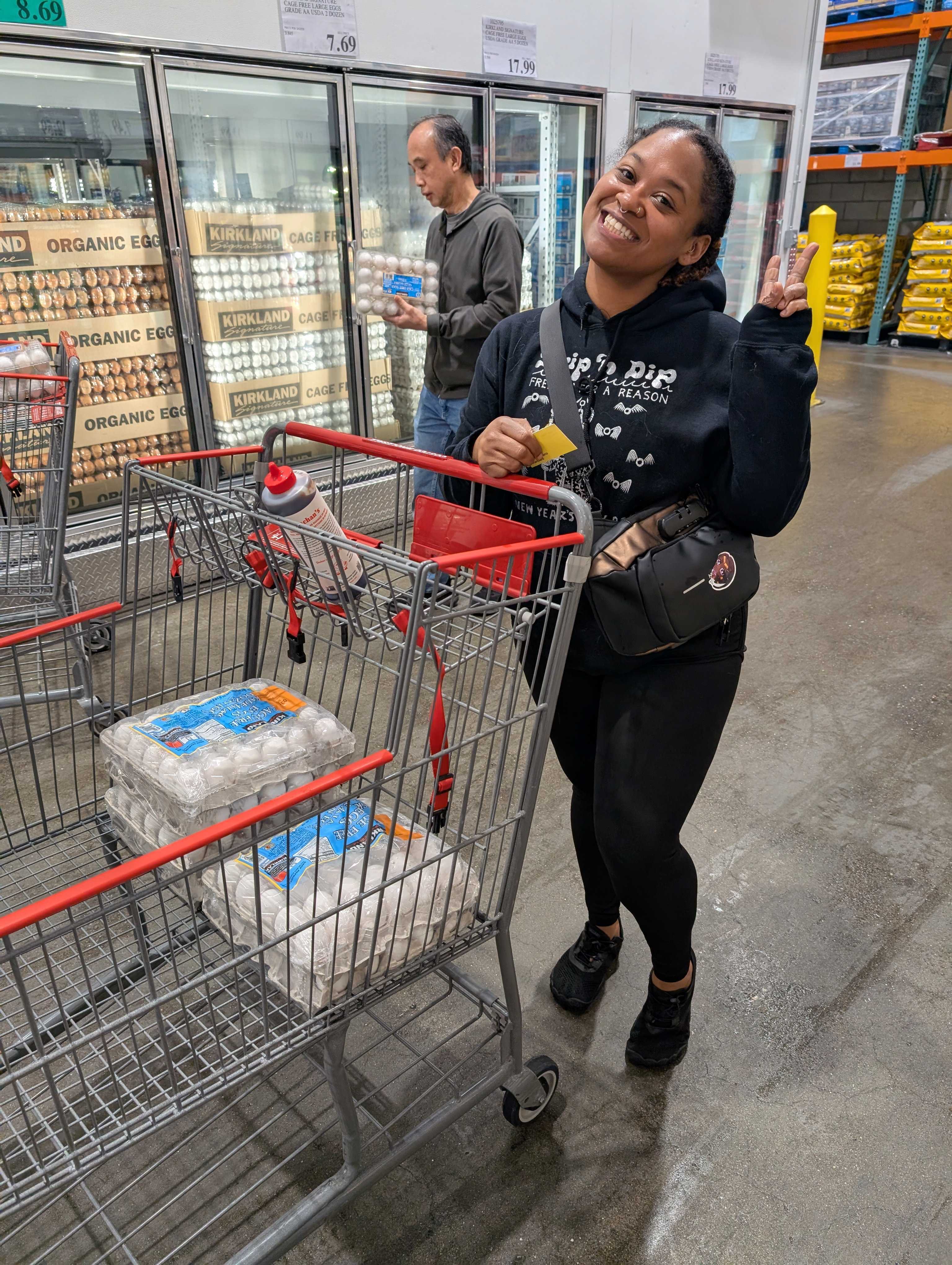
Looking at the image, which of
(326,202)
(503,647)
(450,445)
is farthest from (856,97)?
(450,445)

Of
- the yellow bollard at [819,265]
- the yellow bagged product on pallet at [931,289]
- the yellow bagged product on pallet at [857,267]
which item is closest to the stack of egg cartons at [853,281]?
the yellow bagged product on pallet at [857,267]

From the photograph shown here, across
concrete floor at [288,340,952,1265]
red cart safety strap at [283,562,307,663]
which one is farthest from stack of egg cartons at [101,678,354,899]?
concrete floor at [288,340,952,1265]

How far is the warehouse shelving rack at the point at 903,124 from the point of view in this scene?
29.4 feet

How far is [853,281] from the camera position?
394 inches

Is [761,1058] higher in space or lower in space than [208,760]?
lower

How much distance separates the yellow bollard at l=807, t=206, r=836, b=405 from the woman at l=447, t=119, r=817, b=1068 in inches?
212

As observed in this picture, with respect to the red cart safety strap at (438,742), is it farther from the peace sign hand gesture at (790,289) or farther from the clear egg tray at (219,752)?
the peace sign hand gesture at (790,289)

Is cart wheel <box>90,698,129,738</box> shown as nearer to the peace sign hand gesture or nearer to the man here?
the peace sign hand gesture

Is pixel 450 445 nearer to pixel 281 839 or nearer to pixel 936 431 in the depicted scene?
pixel 281 839

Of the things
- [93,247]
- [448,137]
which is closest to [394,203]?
[93,247]

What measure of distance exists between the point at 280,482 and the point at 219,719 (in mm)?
470

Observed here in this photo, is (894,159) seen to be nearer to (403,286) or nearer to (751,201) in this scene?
(751,201)

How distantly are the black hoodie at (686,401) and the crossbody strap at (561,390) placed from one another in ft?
0.06

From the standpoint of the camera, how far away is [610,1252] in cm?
151
